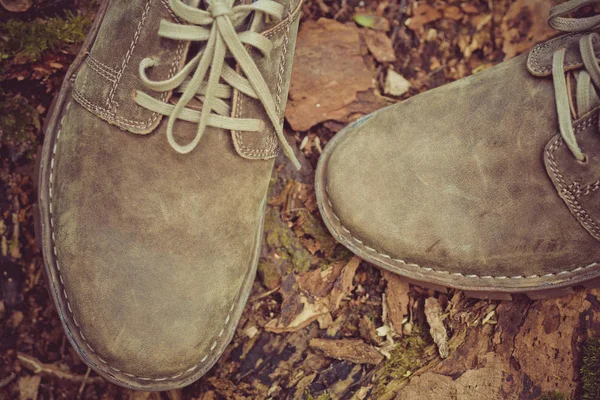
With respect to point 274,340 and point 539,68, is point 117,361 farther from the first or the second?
point 539,68

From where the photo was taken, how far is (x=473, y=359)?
2027 mm

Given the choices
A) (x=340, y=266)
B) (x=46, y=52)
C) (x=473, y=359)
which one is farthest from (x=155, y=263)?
(x=473, y=359)

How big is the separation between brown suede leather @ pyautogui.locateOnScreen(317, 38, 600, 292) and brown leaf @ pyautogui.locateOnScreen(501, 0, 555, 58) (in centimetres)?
65

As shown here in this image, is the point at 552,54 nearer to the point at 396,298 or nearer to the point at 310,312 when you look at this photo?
the point at 396,298

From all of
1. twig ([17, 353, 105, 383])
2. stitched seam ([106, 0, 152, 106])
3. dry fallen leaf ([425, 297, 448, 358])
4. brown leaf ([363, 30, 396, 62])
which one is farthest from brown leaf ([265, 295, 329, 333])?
brown leaf ([363, 30, 396, 62])

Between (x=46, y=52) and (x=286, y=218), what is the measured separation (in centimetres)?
135

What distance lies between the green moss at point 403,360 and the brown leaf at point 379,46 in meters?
1.39

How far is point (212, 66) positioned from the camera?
5.94 ft

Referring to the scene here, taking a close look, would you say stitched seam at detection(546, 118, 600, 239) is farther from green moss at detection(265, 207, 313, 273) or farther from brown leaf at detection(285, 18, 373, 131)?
green moss at detection(265, 207, 313, 273)

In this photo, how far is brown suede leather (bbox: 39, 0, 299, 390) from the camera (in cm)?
180

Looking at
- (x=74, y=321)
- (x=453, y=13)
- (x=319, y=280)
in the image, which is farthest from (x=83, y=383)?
(x=453, y=13)

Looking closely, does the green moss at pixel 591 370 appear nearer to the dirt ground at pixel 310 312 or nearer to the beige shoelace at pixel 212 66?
the dirt ground at pixel 310 312

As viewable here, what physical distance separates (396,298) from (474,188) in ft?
2.05

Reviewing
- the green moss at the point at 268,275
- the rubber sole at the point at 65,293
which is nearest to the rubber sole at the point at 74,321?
the rubber sole at the point at 65,293
